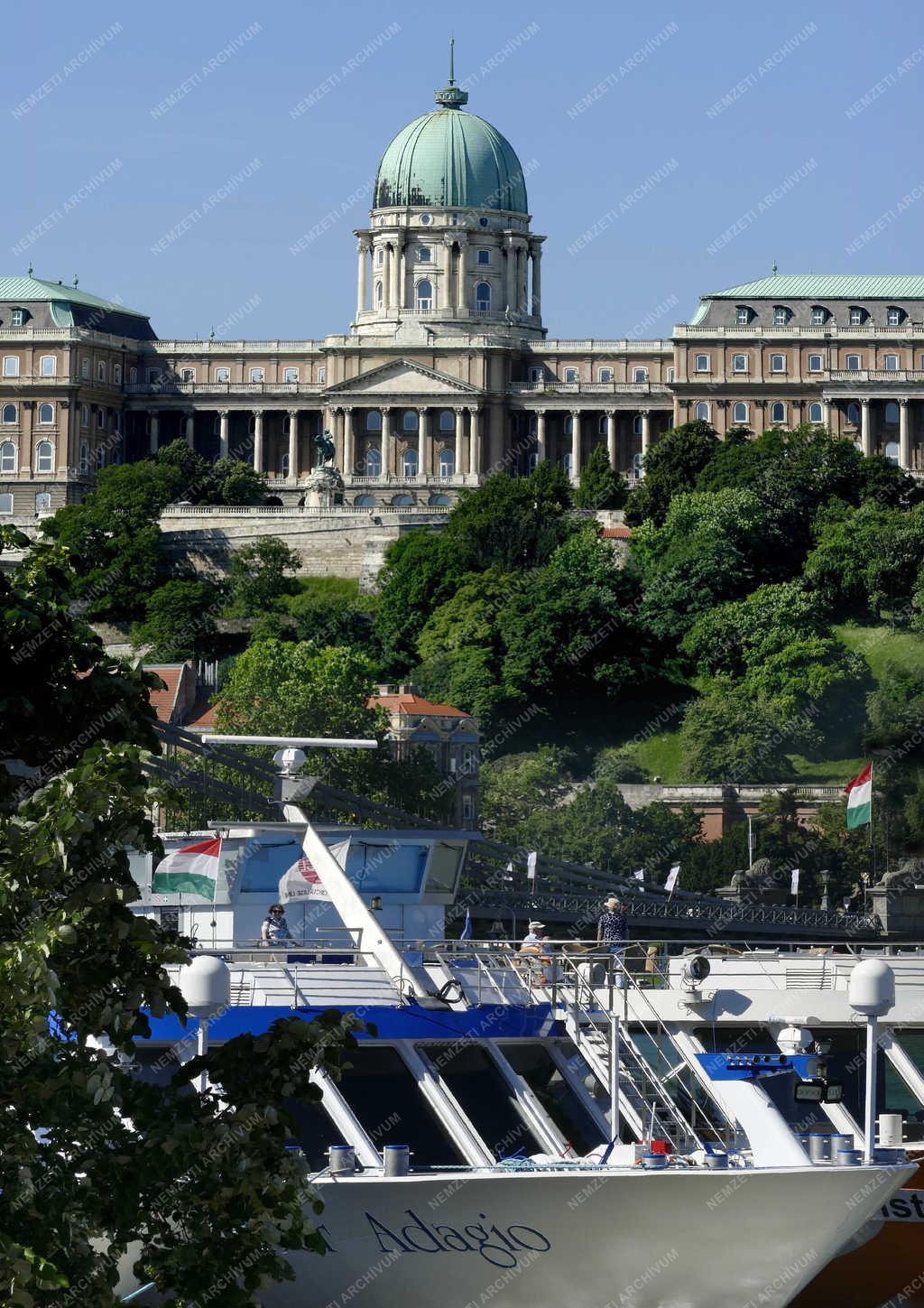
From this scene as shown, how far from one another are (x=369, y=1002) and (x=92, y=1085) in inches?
480

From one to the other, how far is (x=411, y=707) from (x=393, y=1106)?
9365 centimetres

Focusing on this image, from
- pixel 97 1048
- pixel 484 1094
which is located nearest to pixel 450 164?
pixel 484 1094

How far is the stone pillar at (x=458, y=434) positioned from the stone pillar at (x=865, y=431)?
25124 millimetres

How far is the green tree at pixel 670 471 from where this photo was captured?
523ft

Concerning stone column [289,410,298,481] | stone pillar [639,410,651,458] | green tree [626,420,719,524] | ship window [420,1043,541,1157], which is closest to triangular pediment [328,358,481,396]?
stone column [289,410,298,481]

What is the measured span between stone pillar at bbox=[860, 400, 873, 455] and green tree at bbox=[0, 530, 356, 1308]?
156 m

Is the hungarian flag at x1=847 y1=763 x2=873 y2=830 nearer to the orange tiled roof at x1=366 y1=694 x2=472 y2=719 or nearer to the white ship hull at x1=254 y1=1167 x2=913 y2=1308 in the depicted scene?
the white ship hull at x1=254 y1=1167 x2=913 y2=1308

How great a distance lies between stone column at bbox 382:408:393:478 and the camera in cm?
18175

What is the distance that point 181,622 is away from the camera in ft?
496

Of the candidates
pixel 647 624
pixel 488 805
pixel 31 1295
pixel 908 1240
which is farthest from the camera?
pixel 647 624

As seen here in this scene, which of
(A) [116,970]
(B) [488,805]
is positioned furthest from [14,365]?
(A) [116,970]

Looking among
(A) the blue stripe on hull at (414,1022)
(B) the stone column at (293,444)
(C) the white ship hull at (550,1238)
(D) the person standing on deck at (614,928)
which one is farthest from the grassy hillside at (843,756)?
(C) the white ship hull at (550,1238)

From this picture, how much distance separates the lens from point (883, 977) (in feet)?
102

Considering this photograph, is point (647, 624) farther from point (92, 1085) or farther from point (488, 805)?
point (92, 1085)
